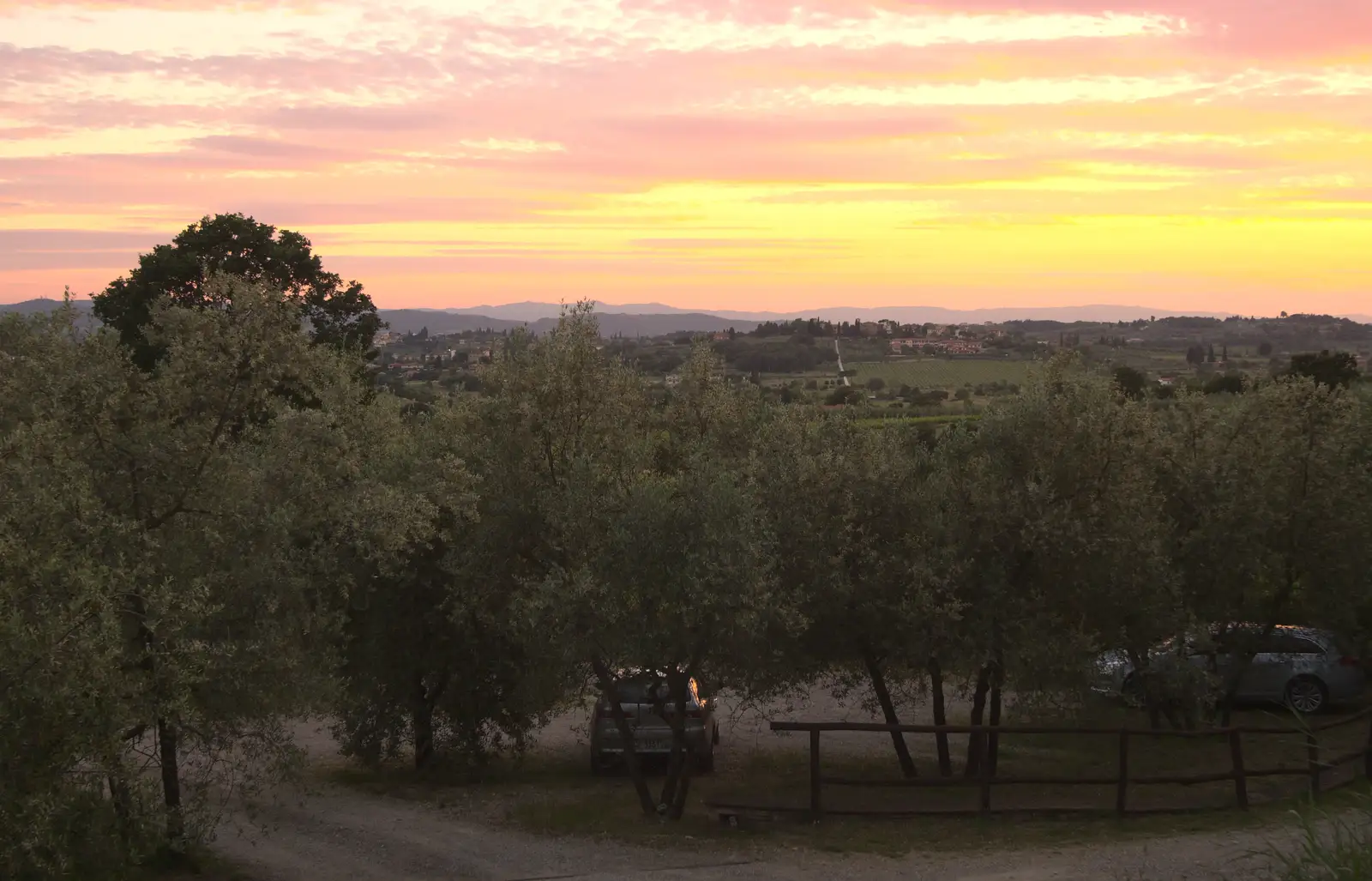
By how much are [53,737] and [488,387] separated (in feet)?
25.9

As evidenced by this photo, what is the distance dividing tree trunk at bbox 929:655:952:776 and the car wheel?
792 centimetres

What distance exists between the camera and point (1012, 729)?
53.6 feet

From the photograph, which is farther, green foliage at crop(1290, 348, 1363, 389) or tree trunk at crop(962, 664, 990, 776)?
green foliage at crop(1290, 348, 1363, 389)

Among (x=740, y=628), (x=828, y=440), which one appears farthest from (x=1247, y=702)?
(x=740, y=628)

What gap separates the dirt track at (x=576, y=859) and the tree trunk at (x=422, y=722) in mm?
2233

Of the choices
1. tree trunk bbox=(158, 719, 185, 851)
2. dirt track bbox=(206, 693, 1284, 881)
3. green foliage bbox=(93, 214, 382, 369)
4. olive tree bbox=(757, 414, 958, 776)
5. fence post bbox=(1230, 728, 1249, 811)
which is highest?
green foliage bbox=(93, 214, 382, 369)

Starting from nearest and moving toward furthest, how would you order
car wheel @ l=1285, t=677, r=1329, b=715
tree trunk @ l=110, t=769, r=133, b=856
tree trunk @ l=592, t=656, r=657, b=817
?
tree trunk @ l=110, t=769, r=133, b=856 → tree trunk @ l=592, t=656, r=657, b=817 → car wheel @ l=1285, t=677, r=1329, b=715

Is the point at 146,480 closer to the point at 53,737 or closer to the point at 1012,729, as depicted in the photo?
the point at 53,737

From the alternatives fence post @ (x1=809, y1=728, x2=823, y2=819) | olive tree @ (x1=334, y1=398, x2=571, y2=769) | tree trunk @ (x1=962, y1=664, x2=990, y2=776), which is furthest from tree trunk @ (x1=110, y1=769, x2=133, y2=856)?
tree trunk @ (x1=962, y1=664, x2=990, y2=776)

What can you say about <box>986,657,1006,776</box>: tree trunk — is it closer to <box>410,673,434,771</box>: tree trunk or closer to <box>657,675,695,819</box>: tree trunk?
<box>657,675,695,819</box>: tree trunk

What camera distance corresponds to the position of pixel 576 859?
14914 millimetres

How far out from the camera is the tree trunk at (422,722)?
19.4 m

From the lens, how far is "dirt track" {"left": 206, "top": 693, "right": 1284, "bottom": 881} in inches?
544

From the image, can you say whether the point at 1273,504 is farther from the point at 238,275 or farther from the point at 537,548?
the point at 238,275
